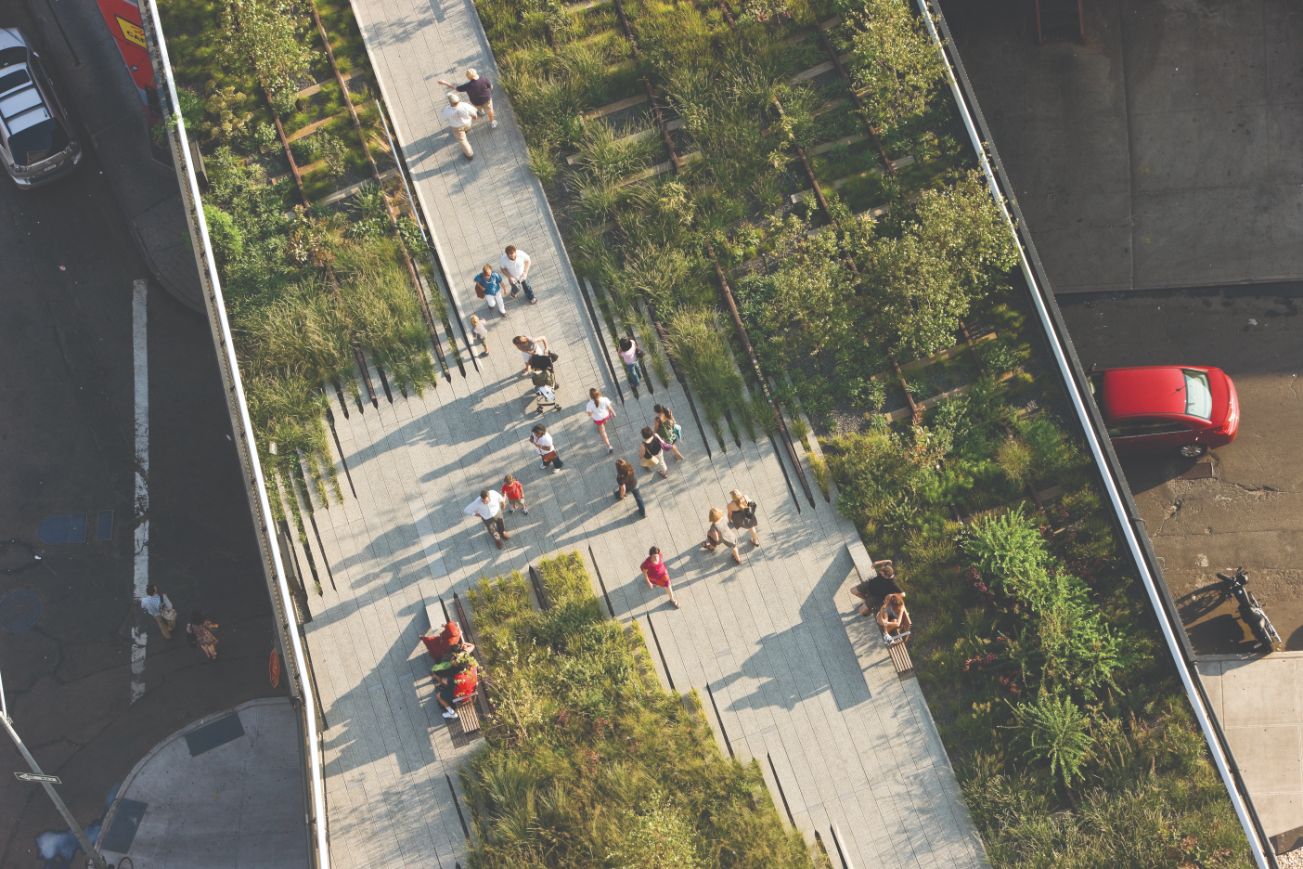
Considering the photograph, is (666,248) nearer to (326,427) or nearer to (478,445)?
(478,445)

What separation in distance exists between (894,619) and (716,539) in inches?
131

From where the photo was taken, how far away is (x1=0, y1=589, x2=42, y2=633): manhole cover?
22.7 m

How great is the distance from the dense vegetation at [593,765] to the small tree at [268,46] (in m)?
11.1

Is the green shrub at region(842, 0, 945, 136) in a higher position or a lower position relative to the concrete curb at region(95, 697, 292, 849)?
higher

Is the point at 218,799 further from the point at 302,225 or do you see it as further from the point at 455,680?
the point at 302,225

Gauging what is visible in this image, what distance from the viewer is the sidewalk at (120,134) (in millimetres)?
24438

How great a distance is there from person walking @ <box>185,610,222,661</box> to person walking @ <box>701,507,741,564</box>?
1032 cm

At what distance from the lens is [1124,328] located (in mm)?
23516

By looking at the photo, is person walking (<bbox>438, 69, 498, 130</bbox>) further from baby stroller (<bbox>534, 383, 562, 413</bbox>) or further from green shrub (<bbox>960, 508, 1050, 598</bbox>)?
Result: green shrub (<bbox>960, 508, 1050, 598</bbox>)

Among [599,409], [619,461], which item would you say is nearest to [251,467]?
[599,409]

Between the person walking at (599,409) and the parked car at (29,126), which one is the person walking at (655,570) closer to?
the person walking at (599,409)

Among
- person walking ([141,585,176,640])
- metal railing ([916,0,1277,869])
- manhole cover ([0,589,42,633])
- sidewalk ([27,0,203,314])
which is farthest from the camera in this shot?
sidewalk ([27,0,203,314])

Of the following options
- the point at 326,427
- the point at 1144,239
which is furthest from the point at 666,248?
the point at 1144,239

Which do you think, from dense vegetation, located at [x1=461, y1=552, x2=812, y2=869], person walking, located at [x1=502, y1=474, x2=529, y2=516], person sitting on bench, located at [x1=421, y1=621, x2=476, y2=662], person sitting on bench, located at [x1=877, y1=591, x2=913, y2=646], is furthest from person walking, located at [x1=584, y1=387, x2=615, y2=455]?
person sitting on bench, located at [x1=877, y1=591, x2=913, y2=646]
